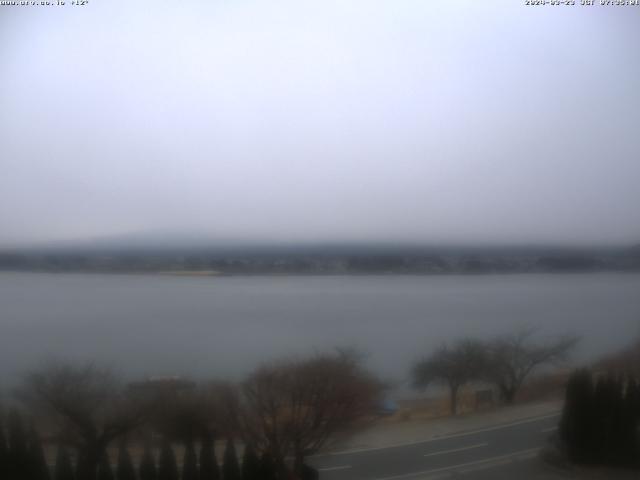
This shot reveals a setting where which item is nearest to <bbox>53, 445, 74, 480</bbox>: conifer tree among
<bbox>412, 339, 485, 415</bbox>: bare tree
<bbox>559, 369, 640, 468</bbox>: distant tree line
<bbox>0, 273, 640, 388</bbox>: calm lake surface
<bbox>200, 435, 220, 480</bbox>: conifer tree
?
<bbox>0, 273, 640, 388</bbox>: calm lake surface

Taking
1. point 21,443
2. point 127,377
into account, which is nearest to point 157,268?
point 127,377

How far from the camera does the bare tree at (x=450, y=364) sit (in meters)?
1.56

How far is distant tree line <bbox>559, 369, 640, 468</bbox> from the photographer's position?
1658 mm

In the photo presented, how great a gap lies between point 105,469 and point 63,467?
117 mm

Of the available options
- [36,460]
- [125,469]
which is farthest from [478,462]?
[36,460]

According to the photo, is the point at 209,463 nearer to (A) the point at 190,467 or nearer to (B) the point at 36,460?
(A) the point at 190,467

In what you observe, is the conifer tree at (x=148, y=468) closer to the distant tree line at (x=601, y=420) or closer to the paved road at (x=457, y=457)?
the paved road at (x=457, y=457)

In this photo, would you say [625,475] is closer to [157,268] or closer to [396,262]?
[396,262]

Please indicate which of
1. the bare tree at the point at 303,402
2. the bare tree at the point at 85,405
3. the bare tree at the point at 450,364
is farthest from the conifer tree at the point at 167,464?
the bare tree at the point at 450,364

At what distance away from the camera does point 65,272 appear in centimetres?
152

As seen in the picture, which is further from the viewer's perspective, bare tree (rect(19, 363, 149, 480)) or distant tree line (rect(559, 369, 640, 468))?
distant tree line (rect(559, 369, 640, 468))

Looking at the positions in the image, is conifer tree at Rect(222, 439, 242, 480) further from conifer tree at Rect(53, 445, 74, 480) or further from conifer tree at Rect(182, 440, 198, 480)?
conifer tree at Rect(53, 445, 74, 480)

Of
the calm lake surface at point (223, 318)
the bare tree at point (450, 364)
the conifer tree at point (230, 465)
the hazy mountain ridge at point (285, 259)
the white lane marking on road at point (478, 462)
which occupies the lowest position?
the white lane marking on road at point (478, 462)

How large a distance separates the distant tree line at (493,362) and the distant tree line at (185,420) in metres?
0.16
